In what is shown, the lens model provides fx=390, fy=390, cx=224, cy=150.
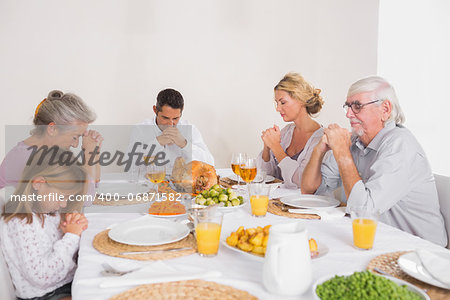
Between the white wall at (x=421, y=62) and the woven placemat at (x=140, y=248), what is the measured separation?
3231mm

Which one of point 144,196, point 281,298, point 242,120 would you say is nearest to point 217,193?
point 144,196

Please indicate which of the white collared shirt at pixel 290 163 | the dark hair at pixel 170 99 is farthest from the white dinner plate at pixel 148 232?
the dark hair at pixel 170 99

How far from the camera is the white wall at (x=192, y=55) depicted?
9.06 feet

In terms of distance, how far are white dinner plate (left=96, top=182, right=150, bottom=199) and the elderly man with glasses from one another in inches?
29.0

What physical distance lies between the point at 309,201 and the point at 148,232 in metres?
0.69

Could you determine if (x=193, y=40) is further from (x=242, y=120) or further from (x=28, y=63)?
(x=28, y=63)

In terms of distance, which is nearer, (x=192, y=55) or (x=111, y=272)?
(x=111, y=272)

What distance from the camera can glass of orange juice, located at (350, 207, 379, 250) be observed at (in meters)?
1.02

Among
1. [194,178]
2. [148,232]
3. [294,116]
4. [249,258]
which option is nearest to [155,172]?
[194,178]

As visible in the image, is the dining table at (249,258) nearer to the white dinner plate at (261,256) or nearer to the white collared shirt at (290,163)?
the white dinner plate at (261,256)

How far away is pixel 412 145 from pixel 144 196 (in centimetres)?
108

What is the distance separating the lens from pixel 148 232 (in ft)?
3.74

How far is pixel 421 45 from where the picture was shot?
362 cm

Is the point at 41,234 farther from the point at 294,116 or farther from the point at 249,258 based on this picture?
the point at 294,116
